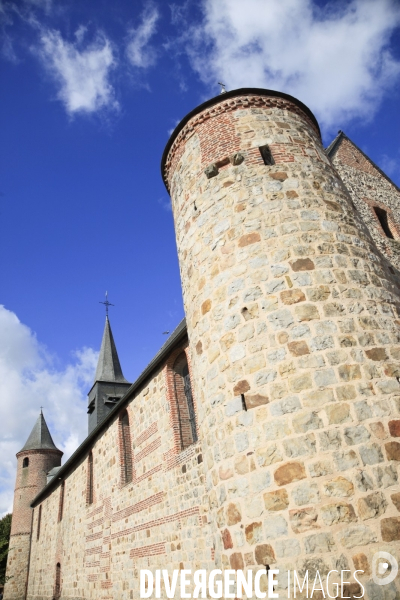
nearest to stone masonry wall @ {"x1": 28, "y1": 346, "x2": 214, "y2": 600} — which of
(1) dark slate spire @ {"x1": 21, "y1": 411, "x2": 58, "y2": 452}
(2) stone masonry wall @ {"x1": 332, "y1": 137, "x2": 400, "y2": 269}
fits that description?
(2) stone masonry wall @ {"x1": 332, "y1": 137, "x2": 400, "y2": 269}

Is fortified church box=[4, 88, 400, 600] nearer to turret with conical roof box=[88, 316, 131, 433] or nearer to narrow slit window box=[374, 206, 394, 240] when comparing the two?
narrow slit window box=[374, 206, 394, 240]

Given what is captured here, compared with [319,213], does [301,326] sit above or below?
below

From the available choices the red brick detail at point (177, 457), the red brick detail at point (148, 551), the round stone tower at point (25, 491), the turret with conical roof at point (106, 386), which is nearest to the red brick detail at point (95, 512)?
the red brick detail at point (148, 551)

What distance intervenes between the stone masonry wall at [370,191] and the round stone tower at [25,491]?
2466 centimetres

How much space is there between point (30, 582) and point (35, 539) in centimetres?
192

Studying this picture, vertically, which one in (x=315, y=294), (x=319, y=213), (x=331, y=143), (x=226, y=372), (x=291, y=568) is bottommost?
(x=291, y=568)

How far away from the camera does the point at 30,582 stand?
20766mm

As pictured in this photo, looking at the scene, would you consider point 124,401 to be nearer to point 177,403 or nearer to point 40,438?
point 177,403

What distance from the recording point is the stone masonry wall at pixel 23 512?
22.8 m

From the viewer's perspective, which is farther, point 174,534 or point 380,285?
point 174,534

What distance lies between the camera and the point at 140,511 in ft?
29.5

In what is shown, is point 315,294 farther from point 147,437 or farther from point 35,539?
point 35,539

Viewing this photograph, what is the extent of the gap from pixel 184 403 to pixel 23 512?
22.6 meters

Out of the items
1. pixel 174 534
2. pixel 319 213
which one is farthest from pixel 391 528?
pixel 174 534
